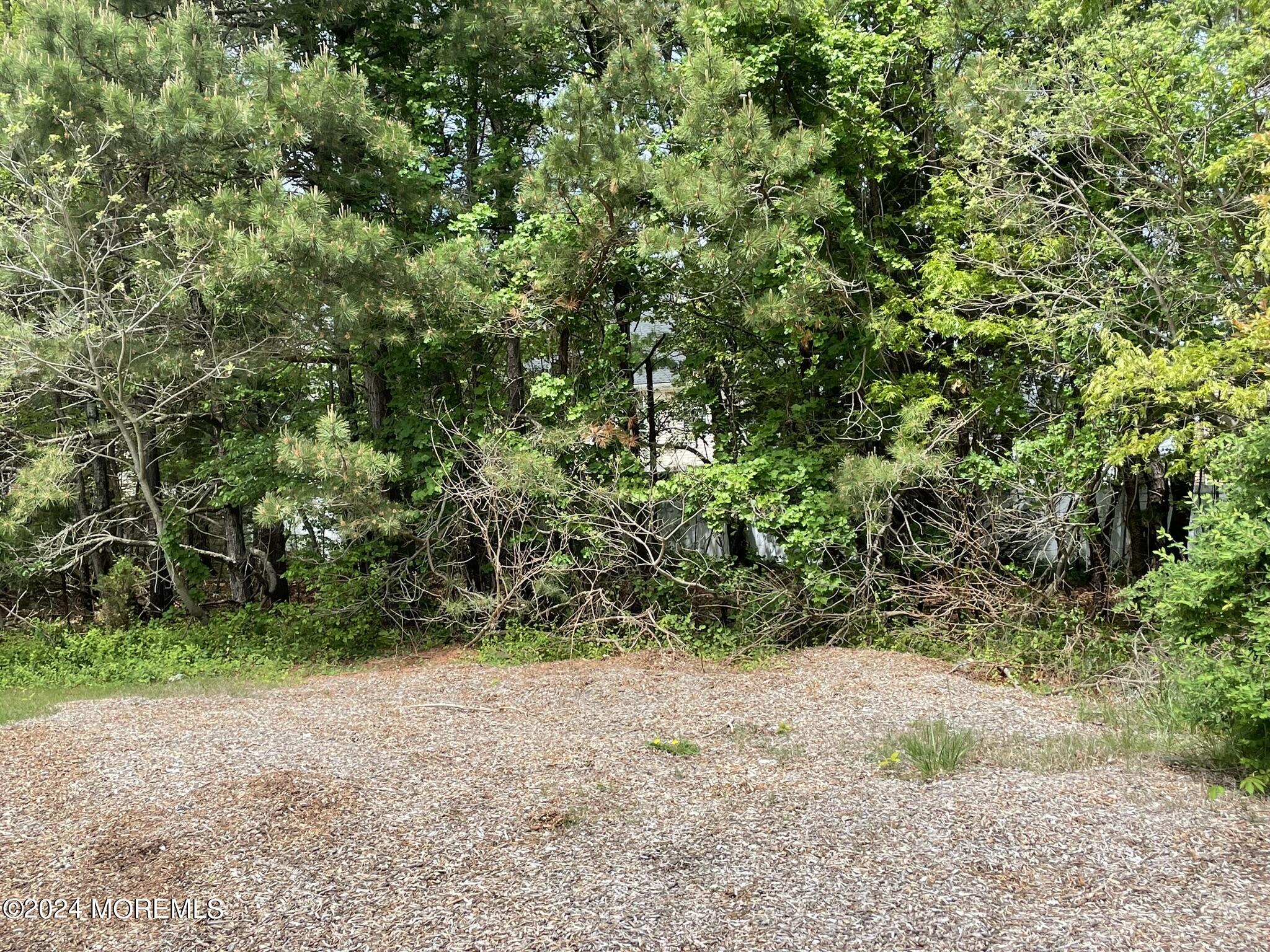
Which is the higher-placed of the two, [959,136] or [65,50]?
[65,50]

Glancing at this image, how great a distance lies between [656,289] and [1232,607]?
689cm

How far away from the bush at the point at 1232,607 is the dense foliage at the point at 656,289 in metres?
2.00

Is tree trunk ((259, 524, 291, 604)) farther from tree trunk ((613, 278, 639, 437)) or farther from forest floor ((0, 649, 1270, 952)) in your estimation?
forest floor ((0, 649, 1270, 952))

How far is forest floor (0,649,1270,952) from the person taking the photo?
310 cm

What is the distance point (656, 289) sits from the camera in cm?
1002

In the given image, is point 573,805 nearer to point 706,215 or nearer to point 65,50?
point 706,215

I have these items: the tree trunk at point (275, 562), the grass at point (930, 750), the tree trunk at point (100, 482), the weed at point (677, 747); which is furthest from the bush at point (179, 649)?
the grass at point (930, 750)

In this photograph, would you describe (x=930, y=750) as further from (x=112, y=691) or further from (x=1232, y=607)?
(x=112, y=691)

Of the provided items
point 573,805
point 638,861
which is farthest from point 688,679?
point 638,861

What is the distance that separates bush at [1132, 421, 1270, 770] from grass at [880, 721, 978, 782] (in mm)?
1157

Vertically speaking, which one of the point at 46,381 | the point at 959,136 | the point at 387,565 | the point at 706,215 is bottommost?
the point at 387,565

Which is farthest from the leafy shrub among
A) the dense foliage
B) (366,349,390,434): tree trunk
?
(366,349,390,434): tree trunk

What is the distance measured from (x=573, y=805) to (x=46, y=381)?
7.81 m

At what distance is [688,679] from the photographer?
7477 mm
